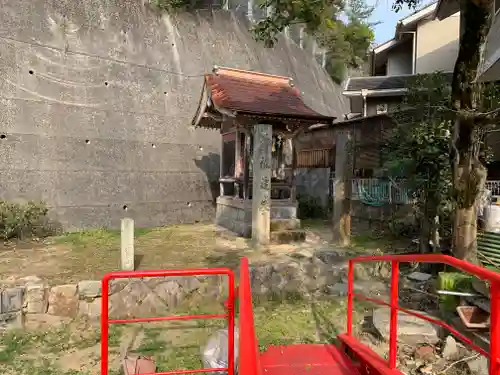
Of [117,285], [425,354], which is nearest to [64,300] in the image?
[117,285]

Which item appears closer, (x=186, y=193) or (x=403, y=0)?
(x=403, y=0)

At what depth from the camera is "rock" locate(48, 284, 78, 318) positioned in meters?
6.43

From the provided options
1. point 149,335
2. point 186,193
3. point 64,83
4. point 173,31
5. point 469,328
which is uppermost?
point 173,31

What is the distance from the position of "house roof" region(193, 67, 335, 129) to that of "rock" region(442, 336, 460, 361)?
6.49 m

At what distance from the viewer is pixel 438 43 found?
51.5ft

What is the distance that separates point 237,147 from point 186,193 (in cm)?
429

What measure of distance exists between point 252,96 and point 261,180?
2716 millimetres

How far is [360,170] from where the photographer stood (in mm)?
14102

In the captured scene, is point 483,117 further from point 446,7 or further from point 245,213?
point 446,7

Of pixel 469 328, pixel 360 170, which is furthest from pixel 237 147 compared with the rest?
pixel 469 328

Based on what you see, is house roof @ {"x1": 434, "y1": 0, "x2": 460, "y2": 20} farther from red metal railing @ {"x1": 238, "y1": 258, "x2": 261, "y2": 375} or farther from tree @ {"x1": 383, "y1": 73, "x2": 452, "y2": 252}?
red metal railing @ {"x1": 238, "y1": 258, "x2": 261, "y2": 375}

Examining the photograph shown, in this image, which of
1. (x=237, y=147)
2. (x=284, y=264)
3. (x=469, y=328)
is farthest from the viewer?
(x=237, y=147)

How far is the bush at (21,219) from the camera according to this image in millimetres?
9711

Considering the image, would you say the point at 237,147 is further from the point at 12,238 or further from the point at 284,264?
the point at 12,238
